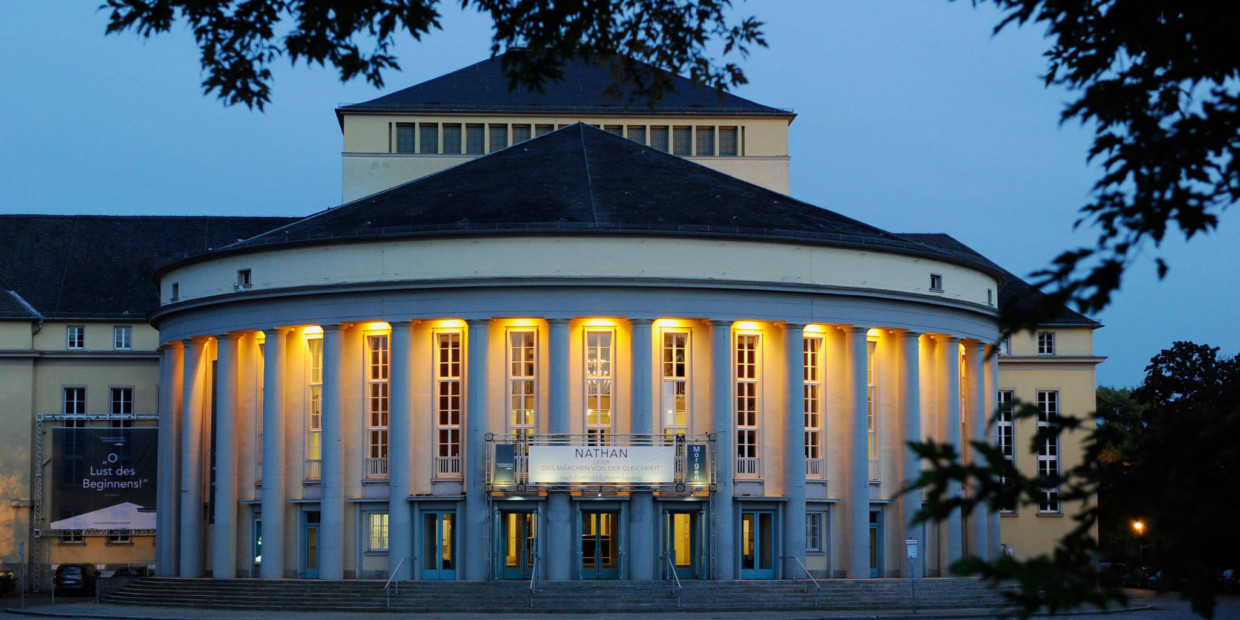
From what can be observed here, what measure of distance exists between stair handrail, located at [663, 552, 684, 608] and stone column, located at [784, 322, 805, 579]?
10.4ft

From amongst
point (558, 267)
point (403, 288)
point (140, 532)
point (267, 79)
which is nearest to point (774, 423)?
point (558, 267)

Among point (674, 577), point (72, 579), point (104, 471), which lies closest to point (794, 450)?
point (674, 577)

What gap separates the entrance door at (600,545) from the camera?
45.4 metres

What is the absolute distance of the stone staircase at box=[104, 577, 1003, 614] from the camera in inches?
1650

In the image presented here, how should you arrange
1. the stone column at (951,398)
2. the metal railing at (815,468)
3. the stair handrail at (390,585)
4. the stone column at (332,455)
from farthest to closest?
the stone column at (951,398) → the metal railing at (815,468) → the stone column at (332,455) → the stair handrail at (390,585)

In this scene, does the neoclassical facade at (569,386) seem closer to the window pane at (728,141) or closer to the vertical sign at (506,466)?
the vertical sign at (506,466)

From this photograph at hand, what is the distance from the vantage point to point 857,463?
47.2 m

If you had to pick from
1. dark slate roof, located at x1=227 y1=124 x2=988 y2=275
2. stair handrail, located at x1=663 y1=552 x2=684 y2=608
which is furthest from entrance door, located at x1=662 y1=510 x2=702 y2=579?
dark slate roof, located at x1=227 y1=124 x2=988 y2=275

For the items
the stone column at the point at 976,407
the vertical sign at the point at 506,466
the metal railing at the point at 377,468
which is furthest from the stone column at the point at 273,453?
the stone column at the point at 976,407

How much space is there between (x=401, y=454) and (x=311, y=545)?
4522 millimetres

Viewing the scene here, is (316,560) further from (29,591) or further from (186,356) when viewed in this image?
(29,591)

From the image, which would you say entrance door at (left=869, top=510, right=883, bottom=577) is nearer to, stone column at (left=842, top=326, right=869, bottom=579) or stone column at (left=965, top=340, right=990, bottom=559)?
stone column at (left=842, top=326, right=869, bottom=579)

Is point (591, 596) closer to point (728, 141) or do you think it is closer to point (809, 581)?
point (809, 581)

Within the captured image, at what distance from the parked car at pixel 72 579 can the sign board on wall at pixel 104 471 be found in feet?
6.09
